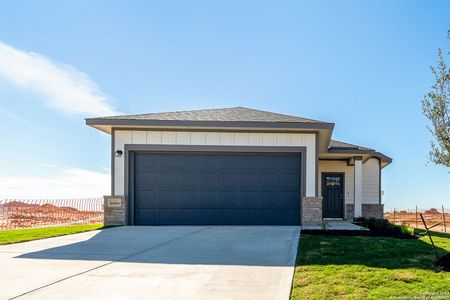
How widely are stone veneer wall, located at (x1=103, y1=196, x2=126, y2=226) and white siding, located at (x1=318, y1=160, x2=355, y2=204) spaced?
31.4 feet

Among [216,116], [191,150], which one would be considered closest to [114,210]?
[191,150]

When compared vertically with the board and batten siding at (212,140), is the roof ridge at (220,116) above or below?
above

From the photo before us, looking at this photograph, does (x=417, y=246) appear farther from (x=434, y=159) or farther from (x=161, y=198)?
(x=161, y=198)

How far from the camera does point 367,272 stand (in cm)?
552

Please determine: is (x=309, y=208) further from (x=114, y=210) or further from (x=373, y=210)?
(x=373, y=210)

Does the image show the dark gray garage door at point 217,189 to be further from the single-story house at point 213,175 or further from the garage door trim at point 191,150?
the garage door trim at point 191,150

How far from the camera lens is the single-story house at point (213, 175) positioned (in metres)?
12.9

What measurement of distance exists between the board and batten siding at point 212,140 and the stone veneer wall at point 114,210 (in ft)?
0.81

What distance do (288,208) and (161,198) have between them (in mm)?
4465

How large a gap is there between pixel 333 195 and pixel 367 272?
13.0m

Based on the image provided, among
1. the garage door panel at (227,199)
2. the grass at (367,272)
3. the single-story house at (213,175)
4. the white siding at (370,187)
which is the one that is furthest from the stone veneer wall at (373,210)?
the grass at (367,272)

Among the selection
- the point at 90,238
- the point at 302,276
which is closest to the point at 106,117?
the point at 90,238

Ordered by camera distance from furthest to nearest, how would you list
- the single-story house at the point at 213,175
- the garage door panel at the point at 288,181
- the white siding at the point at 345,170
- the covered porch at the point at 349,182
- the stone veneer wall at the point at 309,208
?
the white siding at the point at 345,170 < the covered porch at the point at 349,182 < the garage door panel at the point at 288,181 < the single-story house at the point at 213,175 < the stone veneer wall at the point at 309,208

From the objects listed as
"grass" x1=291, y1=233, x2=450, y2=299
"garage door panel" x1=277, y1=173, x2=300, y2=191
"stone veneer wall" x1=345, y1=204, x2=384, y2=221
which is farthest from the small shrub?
"stone veneer wall" x1=345, y1=204, x2=384, y2=221
